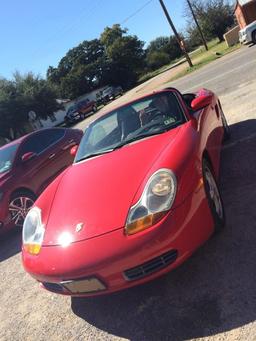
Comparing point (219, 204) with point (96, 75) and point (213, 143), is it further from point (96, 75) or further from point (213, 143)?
point (96, 75)

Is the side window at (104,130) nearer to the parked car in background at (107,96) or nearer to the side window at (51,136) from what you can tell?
the side window at (51,136)

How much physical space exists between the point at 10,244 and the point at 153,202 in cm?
389

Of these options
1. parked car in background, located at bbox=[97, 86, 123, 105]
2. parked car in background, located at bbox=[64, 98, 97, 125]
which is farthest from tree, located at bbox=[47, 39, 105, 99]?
parked car in background, located at bbox=[64, 98, 97, 125]

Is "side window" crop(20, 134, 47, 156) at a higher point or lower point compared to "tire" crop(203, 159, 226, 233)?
higher

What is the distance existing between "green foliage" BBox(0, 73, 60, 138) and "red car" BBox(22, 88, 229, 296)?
4083 cm

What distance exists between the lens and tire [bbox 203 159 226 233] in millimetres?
3609

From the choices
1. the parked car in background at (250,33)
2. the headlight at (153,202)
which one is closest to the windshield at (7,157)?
the headlight at (153,202)

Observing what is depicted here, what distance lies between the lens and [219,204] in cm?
388

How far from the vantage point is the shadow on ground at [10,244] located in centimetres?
596

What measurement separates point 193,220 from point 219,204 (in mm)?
724

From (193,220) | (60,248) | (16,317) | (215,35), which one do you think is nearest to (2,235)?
(16,317)

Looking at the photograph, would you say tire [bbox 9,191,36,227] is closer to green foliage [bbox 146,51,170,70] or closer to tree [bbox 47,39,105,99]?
tree [bbox 47,39,105,99]

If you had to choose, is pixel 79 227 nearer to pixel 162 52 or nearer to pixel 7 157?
pixel 7 157

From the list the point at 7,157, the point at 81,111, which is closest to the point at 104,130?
the point at 7,157
